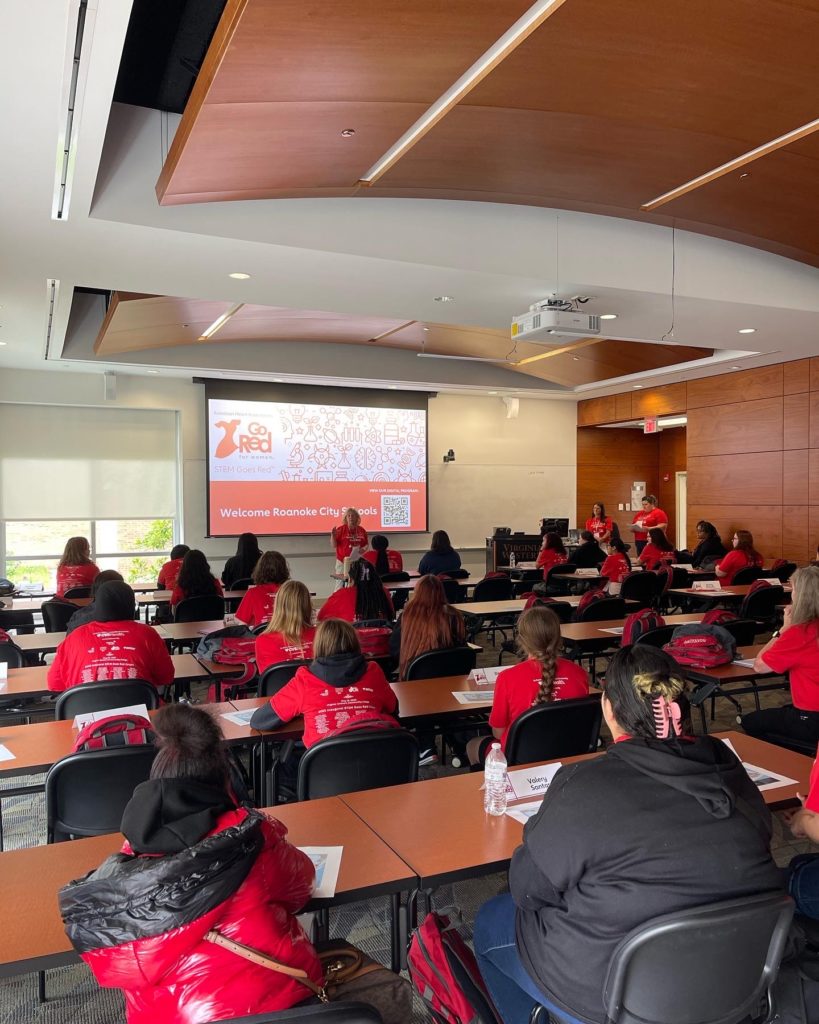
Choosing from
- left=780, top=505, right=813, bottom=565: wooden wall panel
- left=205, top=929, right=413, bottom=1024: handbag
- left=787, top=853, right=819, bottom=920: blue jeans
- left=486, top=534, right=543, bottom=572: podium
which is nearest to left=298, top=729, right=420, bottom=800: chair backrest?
left=205, top=929, right=413, bottom=1024: handbag

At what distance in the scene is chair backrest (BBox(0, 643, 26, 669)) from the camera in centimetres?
451

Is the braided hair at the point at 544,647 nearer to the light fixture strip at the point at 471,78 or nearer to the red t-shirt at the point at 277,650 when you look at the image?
the red t-shirt at the point at 277,650

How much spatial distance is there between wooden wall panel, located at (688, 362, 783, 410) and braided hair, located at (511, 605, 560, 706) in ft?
27.8

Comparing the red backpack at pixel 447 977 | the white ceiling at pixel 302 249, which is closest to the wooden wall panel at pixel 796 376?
the white ceiling at pixel 302 249

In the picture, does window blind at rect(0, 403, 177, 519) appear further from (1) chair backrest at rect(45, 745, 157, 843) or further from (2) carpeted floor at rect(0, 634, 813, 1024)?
(1) chair backrest at rect(45, 745, 157, 843)

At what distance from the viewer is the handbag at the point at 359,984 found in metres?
1.65

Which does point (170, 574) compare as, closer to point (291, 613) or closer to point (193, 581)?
point (193, 581)

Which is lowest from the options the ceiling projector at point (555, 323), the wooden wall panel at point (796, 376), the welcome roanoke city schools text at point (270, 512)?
the welcome roanoke city schools text at point (270, 512)

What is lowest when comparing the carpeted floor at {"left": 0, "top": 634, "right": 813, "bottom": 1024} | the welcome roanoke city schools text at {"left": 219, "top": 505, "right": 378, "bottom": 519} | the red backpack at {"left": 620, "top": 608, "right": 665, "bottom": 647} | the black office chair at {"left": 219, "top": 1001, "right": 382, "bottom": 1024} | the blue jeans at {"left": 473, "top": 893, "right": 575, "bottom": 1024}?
the carpeted floor at {"left": 0, "top": 634, "right": 813, "bottom": 1024}

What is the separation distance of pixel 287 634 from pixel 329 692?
42.6 inches

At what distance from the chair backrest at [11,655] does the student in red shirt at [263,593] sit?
148cm

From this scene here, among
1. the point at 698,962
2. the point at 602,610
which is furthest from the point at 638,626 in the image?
A: the point at 698,962

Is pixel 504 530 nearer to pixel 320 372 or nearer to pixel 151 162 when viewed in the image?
pixel 320 372

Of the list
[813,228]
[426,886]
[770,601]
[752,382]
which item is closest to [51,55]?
[426,886]
